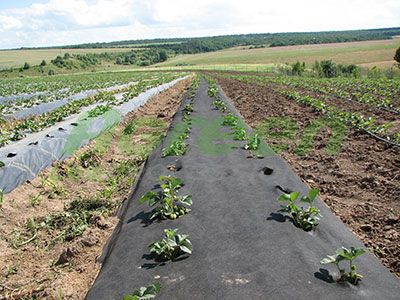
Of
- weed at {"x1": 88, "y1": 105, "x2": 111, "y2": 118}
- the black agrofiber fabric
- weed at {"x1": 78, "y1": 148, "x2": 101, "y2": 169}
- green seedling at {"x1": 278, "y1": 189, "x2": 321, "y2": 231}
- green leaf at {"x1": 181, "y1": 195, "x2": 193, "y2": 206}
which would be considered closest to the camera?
the black agrofiber fabric

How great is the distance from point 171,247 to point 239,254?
76 cm

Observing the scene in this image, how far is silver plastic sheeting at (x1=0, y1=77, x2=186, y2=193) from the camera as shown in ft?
25.8

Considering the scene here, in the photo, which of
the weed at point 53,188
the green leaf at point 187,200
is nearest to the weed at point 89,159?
the weed at point 53,188

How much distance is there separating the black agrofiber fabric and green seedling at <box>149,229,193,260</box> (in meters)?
0.12

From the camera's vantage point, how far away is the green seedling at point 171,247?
172 inches

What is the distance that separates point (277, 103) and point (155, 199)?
1322cm

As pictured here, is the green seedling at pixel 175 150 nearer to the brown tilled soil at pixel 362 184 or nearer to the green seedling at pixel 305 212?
the brown tilled soil at pixel 362 184

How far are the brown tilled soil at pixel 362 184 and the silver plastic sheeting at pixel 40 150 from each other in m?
5.65

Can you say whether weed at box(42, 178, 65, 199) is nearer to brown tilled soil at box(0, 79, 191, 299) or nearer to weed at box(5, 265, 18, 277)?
brown tilled soil at box(0, 79, 191, 299)

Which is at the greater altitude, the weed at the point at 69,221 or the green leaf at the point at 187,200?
the green leaf at the point at 187,200

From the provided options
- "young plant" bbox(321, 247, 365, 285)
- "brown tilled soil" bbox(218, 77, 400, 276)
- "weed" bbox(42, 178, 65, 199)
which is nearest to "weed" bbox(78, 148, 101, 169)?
"weed" bbox(42, 178, 65, 199)

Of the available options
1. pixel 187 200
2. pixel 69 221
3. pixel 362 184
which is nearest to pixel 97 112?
pixel 69 221

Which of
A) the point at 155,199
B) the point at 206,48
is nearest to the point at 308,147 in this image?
the point at 155,199

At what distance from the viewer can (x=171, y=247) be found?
439cm
